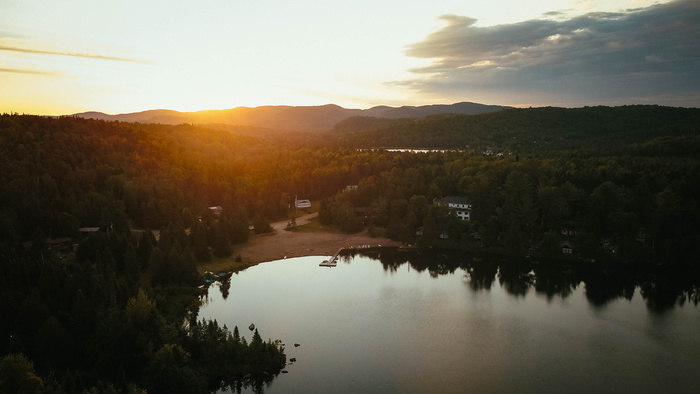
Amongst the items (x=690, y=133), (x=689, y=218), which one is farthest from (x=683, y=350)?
(x=690, y=133)

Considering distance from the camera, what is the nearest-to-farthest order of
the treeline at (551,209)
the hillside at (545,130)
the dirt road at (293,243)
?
1. the treeline at (551,209)
2. the dirt road at (293,243)
3. the hillside at (545,130)

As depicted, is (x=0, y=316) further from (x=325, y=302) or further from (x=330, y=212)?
(x=330, y=212)

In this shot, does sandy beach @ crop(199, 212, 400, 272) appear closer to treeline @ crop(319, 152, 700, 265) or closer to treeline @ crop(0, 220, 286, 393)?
treeline @ crop(319, 152, 700, 265)

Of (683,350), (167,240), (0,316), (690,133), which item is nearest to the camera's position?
(0,316)

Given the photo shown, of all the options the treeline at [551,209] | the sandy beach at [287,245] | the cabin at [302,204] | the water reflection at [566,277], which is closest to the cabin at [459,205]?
the treeline at [551,209]

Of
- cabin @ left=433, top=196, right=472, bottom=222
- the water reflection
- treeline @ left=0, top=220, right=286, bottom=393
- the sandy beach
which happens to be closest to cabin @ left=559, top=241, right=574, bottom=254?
the water reflection

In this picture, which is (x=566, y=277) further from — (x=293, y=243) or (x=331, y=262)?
(x=293, y=243)

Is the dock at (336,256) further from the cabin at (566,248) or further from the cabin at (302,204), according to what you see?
the cabin at (302,204)

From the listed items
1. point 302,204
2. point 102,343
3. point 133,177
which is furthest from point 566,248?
point 133,177
